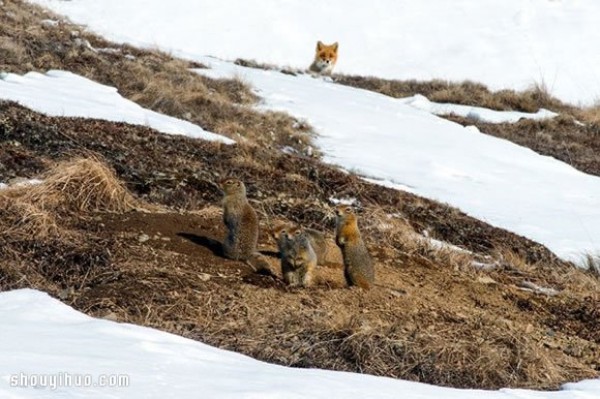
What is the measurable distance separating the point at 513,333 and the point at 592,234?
5873 mm

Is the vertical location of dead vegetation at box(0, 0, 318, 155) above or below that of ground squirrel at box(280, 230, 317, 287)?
above

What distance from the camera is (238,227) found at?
6.46 m

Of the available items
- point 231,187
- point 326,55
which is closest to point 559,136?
point 326,55

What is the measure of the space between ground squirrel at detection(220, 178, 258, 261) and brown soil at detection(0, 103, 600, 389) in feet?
0.38

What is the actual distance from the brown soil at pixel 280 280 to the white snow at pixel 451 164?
180 centimetres

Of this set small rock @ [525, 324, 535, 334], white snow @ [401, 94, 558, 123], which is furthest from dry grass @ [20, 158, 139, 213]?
white snow @ [401, 94, 558, 123]

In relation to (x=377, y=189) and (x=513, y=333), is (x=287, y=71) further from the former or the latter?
(x=513, y=333)

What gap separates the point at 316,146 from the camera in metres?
14.2

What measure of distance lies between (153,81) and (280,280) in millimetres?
9260

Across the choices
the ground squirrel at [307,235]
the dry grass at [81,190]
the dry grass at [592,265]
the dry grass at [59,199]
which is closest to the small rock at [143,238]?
the dry grass at [59,199]

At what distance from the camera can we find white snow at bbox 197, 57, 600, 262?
1155 centimetres

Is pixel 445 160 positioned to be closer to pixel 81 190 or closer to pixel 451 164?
pixel 451 164

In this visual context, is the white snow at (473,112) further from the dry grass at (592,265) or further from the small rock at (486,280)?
the small rock at (486,280)

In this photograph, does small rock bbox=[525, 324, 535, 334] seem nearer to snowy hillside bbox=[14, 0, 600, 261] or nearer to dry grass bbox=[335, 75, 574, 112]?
snowy hillside bbox=[14, 0, 600, 261]
